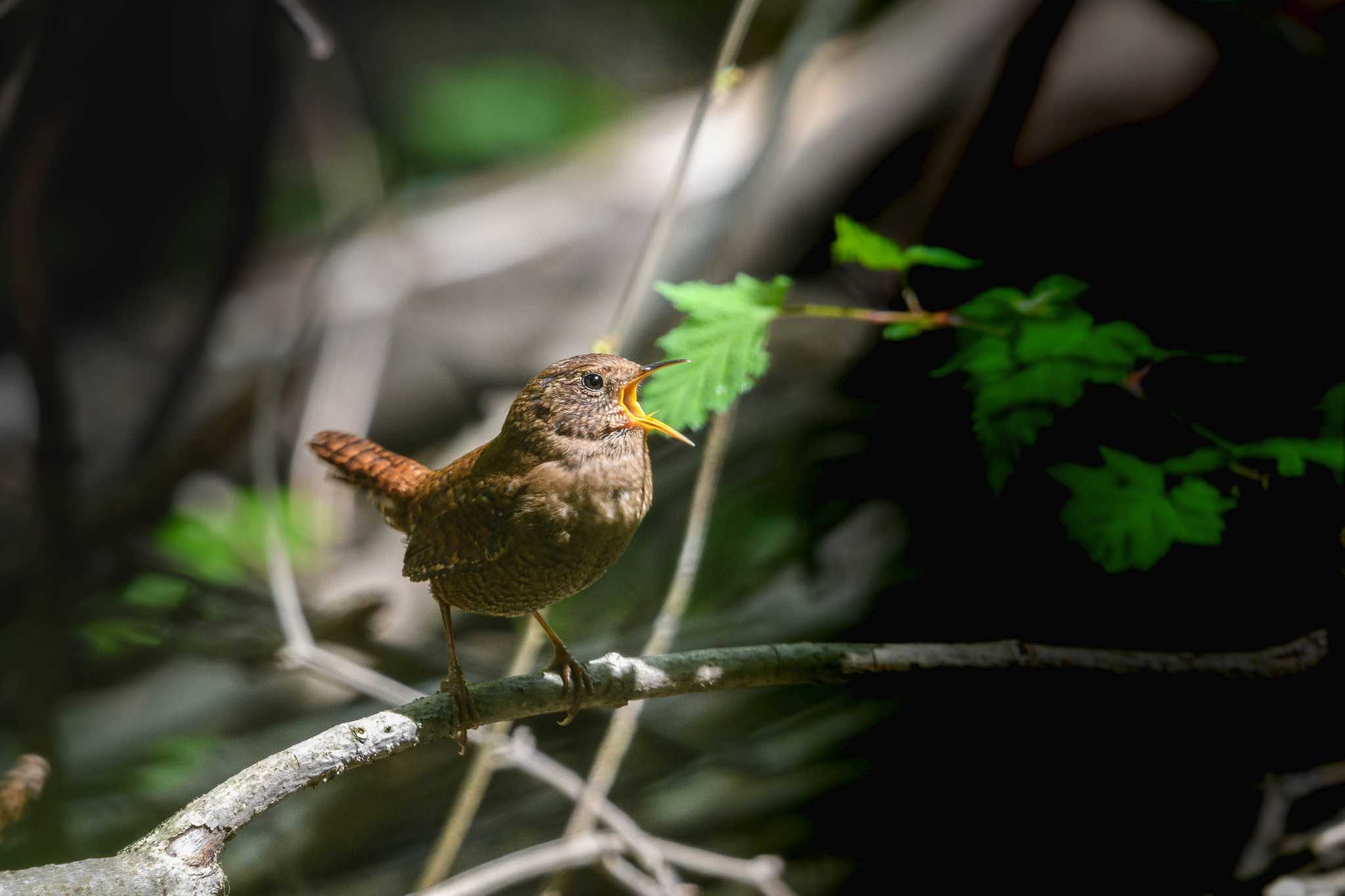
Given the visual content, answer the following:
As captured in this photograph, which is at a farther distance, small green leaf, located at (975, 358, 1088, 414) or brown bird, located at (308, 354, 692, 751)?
small green leaf, located at (975, 358, 1088, 414)

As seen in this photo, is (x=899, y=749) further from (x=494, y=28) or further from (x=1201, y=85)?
(x=494, y=28)

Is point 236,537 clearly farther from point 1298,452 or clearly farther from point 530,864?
point 1298,452

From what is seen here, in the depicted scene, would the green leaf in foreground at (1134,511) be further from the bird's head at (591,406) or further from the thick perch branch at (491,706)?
the bird's head at (591,406)

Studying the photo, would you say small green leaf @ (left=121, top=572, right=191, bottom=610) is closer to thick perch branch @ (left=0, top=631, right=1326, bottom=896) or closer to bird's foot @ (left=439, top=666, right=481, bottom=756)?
thick perch branch @ (left=0, top=631, right=1326, bottom=896)

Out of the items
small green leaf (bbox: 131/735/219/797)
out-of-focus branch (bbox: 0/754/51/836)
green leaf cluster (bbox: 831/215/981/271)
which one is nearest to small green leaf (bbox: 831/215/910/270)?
green leaf cluster (bbox: 831/215/981/271)

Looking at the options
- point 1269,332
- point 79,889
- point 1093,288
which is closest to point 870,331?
Result: point 1093,288

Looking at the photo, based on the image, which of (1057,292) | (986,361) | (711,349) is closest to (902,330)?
(986,361)
